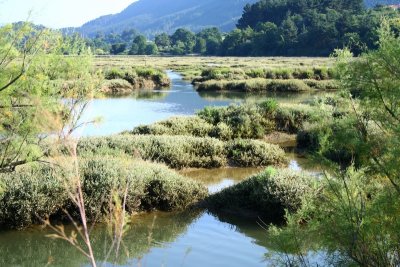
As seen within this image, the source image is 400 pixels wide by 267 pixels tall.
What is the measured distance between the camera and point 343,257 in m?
7.30

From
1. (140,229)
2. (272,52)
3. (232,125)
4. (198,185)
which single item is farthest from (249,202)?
(272,52)

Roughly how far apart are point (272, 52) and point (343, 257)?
353 ft

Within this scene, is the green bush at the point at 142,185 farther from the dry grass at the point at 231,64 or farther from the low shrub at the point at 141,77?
the dry grass at the point at 231,64

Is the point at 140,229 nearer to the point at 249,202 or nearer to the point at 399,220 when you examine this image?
the point at 249,202

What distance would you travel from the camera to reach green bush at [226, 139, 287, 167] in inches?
750

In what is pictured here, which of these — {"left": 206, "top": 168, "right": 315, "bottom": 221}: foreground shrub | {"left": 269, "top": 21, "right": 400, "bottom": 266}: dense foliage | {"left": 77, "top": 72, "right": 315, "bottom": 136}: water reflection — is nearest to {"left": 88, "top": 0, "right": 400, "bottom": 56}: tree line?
{"left": 77, "top": 72, "right": 315, "bottom": 136}: water reflection

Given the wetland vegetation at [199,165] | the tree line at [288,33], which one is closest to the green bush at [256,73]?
the tree line at [288,33]

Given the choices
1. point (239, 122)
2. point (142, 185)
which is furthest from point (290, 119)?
point (142, 185)

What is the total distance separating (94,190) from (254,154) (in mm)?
7962

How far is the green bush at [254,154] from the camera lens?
19047 mm

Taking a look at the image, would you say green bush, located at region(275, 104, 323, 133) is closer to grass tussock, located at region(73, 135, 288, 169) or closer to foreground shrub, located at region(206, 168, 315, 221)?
grass tussock, located at region(73, 135, 288, 169)

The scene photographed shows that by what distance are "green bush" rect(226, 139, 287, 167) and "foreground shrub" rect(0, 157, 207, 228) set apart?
174 inches

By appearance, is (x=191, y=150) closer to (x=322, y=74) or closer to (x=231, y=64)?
(x=322, y=74)

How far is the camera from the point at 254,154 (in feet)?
63.4
